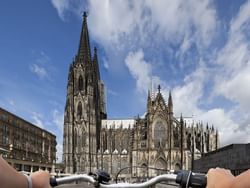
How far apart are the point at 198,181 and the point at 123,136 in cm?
8929

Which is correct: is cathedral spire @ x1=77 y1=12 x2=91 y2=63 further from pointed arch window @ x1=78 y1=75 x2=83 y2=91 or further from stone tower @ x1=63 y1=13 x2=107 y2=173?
pointed arch window @ x1=78 y1=75 x2=83 y2=91

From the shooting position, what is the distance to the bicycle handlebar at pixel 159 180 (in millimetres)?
1394

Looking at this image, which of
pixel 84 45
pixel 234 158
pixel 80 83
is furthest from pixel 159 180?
pixel 84 45

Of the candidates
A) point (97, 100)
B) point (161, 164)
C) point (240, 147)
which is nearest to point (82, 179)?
point (240, 147)

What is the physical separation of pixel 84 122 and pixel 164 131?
18.5 meters

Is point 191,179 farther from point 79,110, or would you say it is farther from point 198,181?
point 79,110

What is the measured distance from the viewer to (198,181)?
1388 millimetres

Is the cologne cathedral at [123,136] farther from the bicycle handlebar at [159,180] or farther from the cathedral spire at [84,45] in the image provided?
the bicycle handlebar at [159,180]

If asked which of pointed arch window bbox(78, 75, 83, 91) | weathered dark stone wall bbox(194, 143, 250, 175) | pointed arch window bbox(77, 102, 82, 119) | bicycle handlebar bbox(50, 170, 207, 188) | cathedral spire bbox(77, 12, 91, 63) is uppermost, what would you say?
cathedral spire bbox(77, 12, 91, 63)

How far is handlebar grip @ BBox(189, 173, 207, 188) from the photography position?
4.53 feet

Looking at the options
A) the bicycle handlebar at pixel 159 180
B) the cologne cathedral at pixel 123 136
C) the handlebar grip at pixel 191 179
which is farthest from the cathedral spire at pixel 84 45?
the handlebar grip at pixel 191 179

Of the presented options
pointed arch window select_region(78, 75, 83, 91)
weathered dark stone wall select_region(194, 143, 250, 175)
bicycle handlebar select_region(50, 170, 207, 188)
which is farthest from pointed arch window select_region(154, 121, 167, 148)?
bicycle handlebar select_region(50, 170, 207, 188)

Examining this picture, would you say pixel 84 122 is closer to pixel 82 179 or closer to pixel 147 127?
pixel 147 127

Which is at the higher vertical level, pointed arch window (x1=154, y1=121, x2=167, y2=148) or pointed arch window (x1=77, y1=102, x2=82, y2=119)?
pointed arch window (x1=77, y1=102, x2=82, y2=119)
